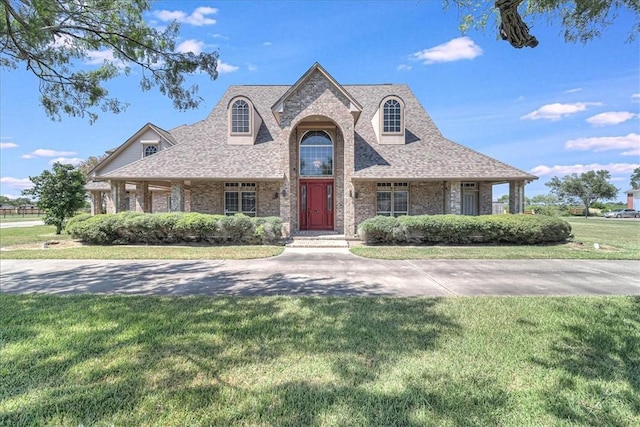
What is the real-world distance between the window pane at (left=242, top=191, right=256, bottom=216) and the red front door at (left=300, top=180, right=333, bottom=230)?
2582 mm

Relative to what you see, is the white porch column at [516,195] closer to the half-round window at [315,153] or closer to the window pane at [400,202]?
the window pane at [400,202]

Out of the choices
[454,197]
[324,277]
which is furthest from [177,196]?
[454,197]

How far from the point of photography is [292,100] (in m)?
15.1

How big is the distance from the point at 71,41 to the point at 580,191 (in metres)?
72.3

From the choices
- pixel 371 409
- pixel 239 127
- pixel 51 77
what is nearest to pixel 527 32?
pixel 371 409

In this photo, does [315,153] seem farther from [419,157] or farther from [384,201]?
[419,157]

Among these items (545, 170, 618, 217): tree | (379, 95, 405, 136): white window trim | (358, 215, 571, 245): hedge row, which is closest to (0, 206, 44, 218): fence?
(379, 95, 405, 136): white window trim

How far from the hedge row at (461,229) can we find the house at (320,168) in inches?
72.5

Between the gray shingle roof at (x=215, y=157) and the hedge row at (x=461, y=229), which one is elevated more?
the gray shingle roof at (x=215, y=157)

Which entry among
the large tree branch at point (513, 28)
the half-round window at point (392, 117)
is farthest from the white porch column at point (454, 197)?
the large tree branch at point (513, 28)

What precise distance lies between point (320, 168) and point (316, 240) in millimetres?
4294

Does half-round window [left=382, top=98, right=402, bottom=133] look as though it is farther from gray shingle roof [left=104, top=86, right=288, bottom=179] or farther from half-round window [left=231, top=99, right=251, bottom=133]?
half-round window [left=231, top=99, right=251, bottom=133]

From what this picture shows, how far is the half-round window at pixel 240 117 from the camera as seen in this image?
16.9 metres

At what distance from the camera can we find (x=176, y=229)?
45.5 ft
